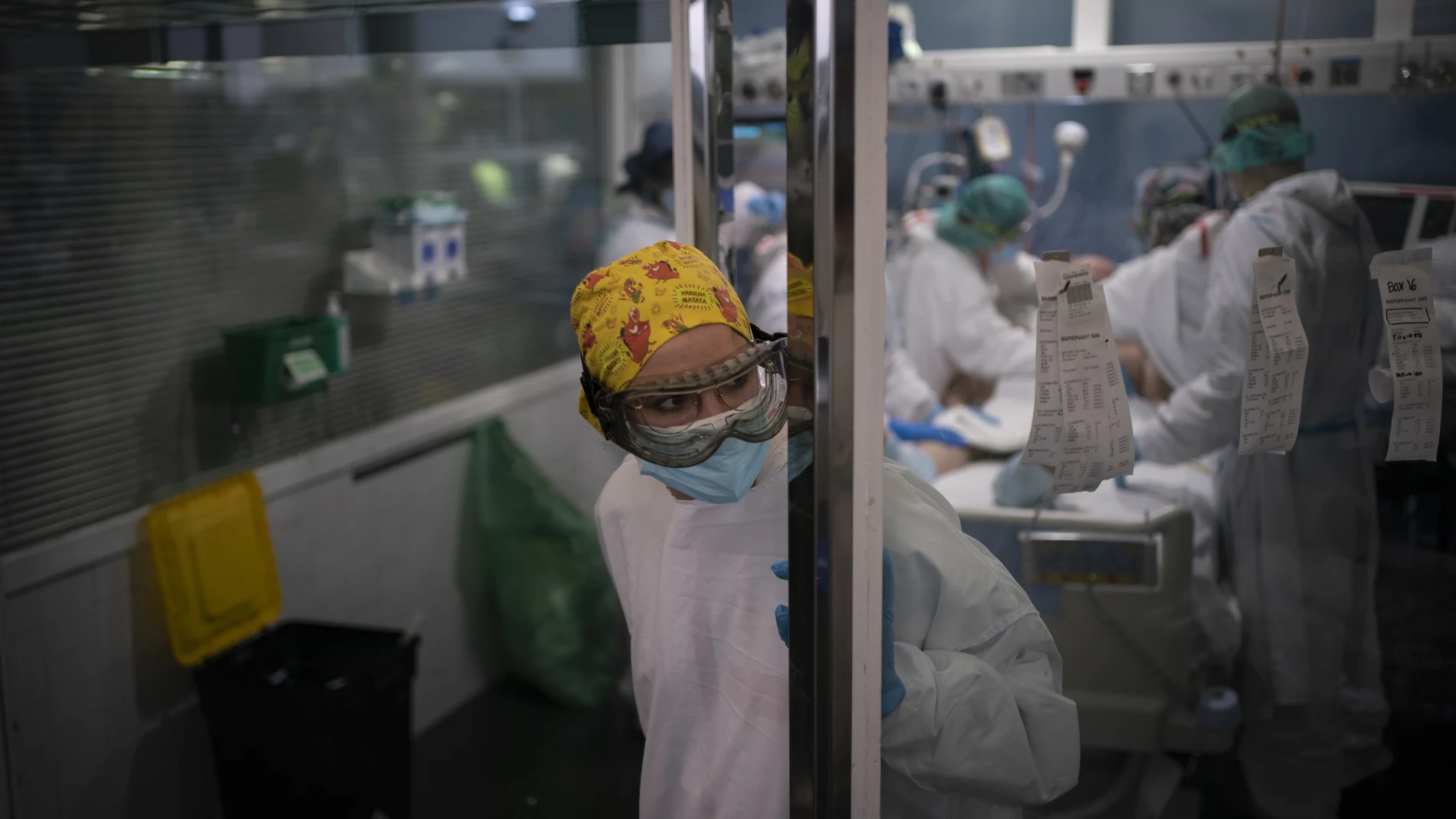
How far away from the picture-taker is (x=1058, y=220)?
452 cm

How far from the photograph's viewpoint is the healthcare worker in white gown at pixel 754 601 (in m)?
1.29

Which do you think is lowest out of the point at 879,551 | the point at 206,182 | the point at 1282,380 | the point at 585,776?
the point at 585,776

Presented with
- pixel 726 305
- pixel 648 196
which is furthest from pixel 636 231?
pixel 726 305

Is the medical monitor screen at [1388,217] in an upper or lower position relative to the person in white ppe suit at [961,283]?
upper

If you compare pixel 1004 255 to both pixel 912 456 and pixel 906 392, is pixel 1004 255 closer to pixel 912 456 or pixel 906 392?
pixel 906 392

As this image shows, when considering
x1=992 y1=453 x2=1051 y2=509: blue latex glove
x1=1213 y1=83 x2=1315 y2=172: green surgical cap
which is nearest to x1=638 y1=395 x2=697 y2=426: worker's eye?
x1=992 y1=453 x2=1051 y2=509: blue latex glove

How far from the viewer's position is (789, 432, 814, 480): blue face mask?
46.6 inches

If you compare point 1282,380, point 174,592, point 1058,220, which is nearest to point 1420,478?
point 1282,380

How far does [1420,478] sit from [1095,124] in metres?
2.98

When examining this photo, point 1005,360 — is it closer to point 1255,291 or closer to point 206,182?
point 1255,291

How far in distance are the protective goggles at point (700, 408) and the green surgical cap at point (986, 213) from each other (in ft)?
8.63

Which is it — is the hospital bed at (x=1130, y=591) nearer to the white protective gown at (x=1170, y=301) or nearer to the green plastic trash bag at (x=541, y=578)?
Answer: the white protective gown at (x=1170, y=301)

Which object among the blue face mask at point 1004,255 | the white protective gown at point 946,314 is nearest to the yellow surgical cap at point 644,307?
the white protective gown at point 946,314

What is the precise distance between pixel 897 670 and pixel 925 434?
70.6 inches
